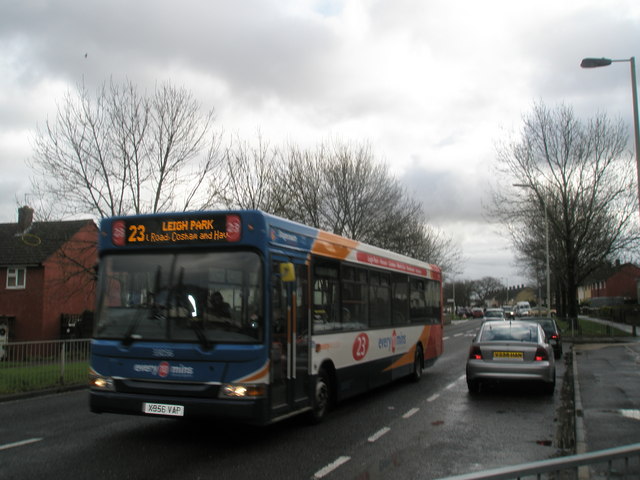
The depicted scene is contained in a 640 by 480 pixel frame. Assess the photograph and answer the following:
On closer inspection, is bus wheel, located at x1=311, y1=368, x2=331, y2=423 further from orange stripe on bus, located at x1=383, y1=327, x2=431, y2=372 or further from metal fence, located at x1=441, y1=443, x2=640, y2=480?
metal fence, located at x1=441, y1=443, x2=640, y2=480

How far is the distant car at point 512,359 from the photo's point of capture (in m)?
12.1

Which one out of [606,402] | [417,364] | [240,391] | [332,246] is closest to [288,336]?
[240,391]

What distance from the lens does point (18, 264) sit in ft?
122

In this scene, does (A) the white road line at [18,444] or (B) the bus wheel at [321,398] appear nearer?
(A) the white road line at [18,444]

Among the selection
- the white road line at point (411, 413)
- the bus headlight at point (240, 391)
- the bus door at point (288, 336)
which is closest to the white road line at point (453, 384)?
the white road line at point (411, 413)

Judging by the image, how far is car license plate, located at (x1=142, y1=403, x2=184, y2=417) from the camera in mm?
7292

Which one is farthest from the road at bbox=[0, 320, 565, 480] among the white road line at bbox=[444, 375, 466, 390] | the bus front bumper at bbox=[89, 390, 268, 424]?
the white road line at bbox=[444, 375, 466, 390]

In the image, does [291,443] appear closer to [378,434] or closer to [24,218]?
[378,434]

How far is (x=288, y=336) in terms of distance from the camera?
8.10 m

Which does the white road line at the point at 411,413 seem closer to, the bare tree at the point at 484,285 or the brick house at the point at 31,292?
the brick house at the point at 31,292

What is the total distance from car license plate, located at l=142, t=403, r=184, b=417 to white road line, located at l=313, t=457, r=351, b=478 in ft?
5.88

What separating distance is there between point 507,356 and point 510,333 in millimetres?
690

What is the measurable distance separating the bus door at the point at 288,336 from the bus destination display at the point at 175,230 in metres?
0.74

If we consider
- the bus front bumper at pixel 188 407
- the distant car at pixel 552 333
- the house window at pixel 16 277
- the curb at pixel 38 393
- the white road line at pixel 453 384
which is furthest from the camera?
the house window at pixel 16 277
